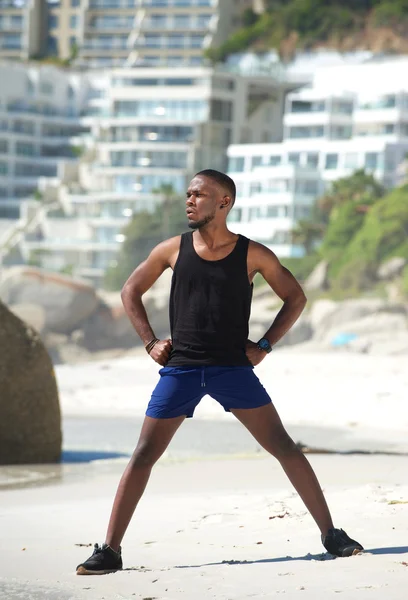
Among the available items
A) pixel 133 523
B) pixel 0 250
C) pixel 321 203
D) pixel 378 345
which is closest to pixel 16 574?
pixel 133 523

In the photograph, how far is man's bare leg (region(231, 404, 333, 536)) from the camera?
5320mm

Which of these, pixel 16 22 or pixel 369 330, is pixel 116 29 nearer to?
pixel 16 22

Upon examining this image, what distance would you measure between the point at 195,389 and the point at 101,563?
2.34ft

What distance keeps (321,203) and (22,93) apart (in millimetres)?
33837

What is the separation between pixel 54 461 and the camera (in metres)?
10.6

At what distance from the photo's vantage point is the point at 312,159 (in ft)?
265

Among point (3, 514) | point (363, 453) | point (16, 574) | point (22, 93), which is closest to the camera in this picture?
point (16, 574)

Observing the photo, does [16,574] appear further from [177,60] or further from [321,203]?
[177,60]

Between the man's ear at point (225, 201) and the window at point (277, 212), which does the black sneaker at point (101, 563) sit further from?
the window at point (277, 212)

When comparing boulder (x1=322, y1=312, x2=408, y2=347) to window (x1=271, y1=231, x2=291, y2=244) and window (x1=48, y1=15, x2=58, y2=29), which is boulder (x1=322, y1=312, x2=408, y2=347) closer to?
window (x1=271, y1=231, x2=291, y2=244)

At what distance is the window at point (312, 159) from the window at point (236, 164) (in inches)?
175

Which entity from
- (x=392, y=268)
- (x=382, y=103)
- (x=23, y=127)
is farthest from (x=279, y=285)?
(x=23, y=127)

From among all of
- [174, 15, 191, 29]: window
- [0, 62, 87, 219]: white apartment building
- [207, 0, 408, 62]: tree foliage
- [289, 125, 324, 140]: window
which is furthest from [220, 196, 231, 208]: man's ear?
[174, 15, 191, 29]: window

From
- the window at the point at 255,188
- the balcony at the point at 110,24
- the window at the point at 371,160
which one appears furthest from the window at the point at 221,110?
the balcony at the point at 110,24
